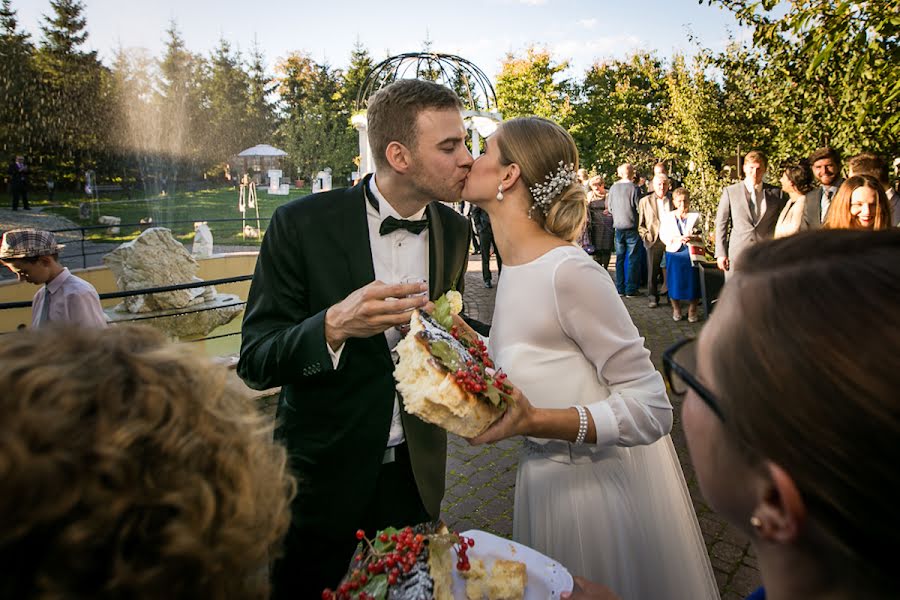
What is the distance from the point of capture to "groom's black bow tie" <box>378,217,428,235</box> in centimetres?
267

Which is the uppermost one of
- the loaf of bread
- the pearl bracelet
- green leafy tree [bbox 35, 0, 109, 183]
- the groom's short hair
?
green leafy tree [bbox 35, 0, 109, 183]

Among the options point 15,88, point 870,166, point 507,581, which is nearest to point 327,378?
point 507,581

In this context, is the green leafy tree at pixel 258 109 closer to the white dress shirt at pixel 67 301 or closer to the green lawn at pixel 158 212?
the green lawn at pixel 158 212

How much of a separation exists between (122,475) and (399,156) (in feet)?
7.40

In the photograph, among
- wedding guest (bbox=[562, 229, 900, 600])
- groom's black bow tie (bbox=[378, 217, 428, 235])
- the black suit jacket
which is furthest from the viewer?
groom's black bow tie (bbox=[378, 217, 428, 235])

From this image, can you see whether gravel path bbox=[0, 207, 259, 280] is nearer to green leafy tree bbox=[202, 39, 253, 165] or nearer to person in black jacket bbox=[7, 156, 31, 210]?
person in black jacket bbox=[7, 156, 31, 210]

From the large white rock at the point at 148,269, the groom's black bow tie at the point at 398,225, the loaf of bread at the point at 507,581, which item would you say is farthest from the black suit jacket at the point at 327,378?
the large white rock at the point at 148,269

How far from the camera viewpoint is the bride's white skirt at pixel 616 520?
83.5 inches

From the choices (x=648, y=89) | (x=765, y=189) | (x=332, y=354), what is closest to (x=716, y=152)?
(x=765, y=189)

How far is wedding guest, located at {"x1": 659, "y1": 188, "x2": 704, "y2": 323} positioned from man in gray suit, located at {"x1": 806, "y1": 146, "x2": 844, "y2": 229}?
3.05 m

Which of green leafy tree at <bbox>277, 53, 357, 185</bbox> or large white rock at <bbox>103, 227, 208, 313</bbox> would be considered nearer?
large white rock at <bbox>103, 227, 208, 313</bbox>

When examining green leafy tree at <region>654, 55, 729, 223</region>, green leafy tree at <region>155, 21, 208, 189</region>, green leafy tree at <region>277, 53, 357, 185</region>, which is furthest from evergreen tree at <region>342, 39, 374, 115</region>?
green leafy tree at <region>654, 55, 729, 223</region>

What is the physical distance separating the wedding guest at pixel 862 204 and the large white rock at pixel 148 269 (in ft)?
31.5

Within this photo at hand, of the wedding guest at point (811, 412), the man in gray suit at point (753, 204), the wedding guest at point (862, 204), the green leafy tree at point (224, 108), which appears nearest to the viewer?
the wedding guest at point (811, 412)
